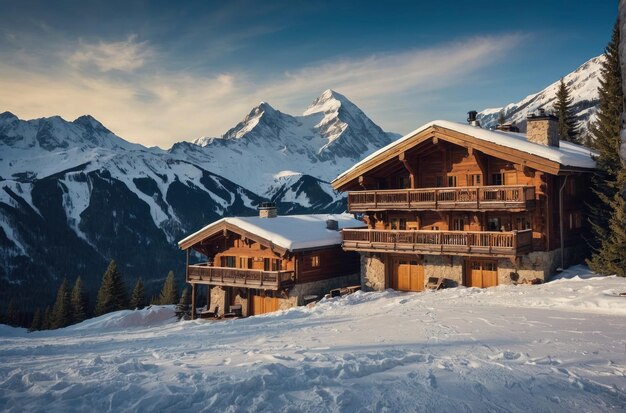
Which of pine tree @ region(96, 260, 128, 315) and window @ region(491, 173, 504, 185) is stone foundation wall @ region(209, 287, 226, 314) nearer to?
window @ region(491, 173, 504, 185)

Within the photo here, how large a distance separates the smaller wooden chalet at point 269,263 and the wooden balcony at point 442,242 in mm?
2966

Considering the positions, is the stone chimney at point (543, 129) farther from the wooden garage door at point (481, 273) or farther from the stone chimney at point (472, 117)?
the wooden garage door at point (481, 273)

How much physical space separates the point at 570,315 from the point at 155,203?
646 ft

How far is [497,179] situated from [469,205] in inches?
97.6

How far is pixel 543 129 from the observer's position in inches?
941

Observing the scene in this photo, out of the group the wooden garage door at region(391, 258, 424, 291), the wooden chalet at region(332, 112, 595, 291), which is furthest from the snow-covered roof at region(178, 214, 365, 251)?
the wooden garage door at region(391, 258, 424, 291)

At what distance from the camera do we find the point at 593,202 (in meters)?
24.5

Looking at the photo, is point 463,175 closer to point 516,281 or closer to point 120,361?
point 516,281

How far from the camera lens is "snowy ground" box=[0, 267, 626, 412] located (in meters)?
6.99

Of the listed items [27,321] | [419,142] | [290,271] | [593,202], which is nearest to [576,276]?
[593,202]

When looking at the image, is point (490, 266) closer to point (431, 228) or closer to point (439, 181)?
point (431, 228)

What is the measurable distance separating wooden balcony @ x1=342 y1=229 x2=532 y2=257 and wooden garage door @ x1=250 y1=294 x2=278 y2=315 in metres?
5.82

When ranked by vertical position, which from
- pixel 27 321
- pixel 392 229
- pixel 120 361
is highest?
pixel 392 229

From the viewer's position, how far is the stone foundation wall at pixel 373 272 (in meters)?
26.1
